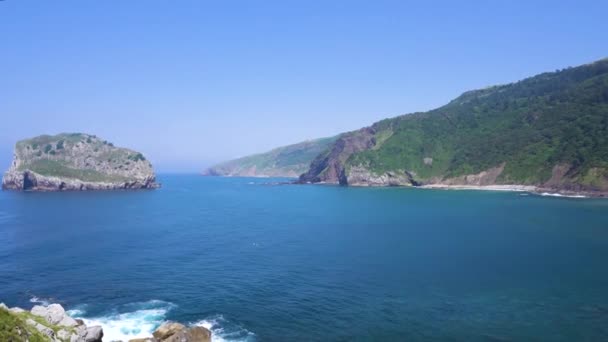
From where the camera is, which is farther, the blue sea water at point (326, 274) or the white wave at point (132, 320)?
the blue sea water at point (326, 274)

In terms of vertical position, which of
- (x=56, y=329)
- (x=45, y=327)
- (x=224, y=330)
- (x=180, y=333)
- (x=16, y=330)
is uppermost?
(x=16, y=330)

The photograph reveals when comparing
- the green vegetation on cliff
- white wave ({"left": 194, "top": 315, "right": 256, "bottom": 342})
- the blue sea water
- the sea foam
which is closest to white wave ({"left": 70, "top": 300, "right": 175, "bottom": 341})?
the sea foam

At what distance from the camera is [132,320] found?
160ft

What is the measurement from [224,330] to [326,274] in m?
23.1

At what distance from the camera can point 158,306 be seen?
174 ft

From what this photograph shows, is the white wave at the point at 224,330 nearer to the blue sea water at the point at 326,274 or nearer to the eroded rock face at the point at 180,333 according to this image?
the blue sea water at the point at 326,274

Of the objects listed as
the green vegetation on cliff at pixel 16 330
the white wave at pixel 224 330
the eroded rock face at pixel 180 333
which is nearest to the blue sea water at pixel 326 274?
the white wave at pixel 224 330

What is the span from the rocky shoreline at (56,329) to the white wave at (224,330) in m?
1.42

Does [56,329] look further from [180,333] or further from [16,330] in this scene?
[180,333]

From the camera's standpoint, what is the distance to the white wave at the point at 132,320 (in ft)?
148

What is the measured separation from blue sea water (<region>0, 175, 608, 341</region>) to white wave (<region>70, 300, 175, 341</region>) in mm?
213

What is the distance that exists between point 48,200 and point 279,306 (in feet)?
516

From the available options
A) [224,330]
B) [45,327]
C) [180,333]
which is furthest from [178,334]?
[45,327]

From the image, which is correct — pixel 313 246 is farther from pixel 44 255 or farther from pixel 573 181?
pixel 573 181
